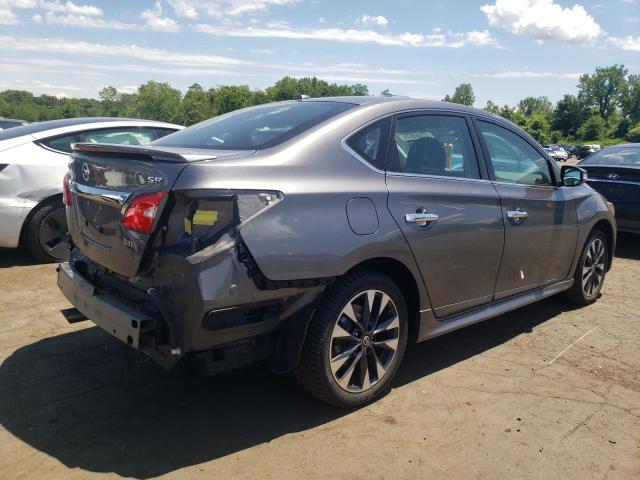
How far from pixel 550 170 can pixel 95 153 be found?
3.51 meters

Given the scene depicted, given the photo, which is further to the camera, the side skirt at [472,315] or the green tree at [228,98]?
the green tree at [228,98]

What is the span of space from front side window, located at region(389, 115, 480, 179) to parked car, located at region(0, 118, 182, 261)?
4037 mm

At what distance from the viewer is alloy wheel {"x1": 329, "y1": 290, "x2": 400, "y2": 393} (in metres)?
3.07

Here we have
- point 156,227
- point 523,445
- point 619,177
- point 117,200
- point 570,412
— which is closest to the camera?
point 156,227

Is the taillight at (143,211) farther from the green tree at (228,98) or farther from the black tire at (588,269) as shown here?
the green tree at (228,98)

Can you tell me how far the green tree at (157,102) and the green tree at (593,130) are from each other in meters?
80.2

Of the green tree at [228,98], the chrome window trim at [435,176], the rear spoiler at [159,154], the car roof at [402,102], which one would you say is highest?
the green tree at [228,98]

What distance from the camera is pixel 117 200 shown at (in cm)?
278

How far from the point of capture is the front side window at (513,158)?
4129 millimetres

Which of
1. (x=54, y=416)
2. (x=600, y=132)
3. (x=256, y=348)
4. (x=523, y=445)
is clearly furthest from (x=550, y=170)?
(x=600, y=132)

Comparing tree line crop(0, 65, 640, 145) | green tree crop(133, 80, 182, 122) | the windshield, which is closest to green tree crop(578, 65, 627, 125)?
tree line crop(0, 65, 640, 145)

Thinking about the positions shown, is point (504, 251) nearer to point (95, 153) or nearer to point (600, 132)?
point (95, 153)

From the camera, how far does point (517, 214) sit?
409cm

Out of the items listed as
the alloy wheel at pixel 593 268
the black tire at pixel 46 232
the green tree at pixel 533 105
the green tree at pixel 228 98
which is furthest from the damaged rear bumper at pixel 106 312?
the green tree at pixel 533 105
